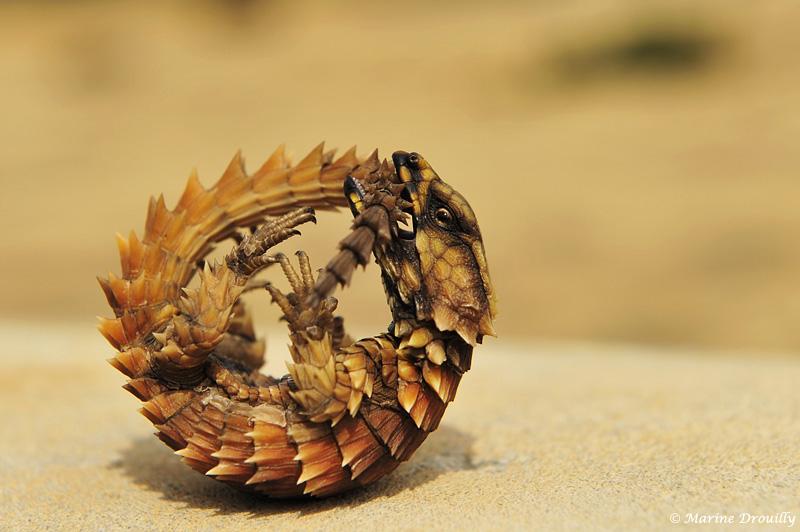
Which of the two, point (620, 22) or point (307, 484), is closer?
point (307, 484)

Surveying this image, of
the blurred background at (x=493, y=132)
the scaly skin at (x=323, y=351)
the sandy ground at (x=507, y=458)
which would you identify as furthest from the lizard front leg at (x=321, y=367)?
the blurred background at (x=493, y=132)

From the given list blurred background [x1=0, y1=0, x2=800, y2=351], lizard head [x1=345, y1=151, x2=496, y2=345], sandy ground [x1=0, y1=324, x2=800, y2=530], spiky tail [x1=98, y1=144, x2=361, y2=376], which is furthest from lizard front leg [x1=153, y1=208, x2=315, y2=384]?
blurred background [x1=0, y1=0, x2=800, y2=351]

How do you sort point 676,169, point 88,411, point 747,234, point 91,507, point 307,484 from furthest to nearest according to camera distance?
point 676,169 < point 747,234 < point 88,411 < point 91,507 < point 307,484

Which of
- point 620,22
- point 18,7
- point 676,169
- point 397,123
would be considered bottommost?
point 676,169

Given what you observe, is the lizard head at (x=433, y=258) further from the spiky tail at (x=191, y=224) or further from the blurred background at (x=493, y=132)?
the blurred background at (x=493, y=132)

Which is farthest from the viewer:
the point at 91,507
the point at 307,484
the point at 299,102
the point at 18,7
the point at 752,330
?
the point at 18,7

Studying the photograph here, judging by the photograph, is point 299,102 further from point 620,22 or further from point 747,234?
point 747,234

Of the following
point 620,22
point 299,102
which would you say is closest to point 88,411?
point 299,102
